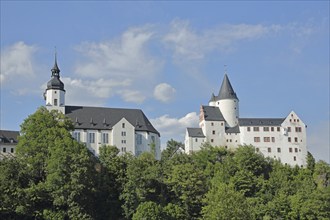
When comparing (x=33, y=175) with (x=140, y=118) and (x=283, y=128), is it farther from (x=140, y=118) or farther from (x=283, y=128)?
Result: (x=283, y=128)

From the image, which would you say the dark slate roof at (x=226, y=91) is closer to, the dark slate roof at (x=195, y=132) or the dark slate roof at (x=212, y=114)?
→ the dark slate roof at (x=212, y=114)

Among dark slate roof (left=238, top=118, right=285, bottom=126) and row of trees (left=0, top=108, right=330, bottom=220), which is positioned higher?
dark slate roof (left=238, top=118, right=285, bottom=126)

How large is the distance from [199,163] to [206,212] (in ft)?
63.4

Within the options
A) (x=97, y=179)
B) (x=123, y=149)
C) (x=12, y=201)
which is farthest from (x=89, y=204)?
(x=123, y=149)

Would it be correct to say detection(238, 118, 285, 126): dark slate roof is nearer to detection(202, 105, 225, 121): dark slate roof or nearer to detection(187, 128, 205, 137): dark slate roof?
detection(202, 105, 225, 121): dark slate roof

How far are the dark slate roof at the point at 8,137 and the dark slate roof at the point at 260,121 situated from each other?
136 ft

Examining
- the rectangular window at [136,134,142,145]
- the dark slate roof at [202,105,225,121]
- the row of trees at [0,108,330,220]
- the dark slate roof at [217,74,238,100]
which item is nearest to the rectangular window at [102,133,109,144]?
the rectangular window at [136,134,142,145]

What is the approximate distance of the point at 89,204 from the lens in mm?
64750

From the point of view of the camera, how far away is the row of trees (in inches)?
2424

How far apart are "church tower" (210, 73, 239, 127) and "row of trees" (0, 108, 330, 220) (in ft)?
62.5

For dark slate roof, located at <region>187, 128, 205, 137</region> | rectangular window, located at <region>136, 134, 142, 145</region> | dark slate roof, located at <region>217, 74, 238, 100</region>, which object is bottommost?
rectangular window, located at <region>136, 134, 142, 145</region>

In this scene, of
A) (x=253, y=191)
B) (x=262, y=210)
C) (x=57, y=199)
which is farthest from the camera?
(x=253, y=191)

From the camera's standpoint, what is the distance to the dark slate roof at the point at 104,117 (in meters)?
94.6

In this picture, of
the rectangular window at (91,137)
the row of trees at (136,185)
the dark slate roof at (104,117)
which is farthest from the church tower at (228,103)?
the rectangular window at (91,137)
